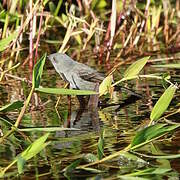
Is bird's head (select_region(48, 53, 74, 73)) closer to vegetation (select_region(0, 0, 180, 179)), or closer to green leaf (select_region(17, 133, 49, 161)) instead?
vegetation (select_region(0, 0, 180, 179))

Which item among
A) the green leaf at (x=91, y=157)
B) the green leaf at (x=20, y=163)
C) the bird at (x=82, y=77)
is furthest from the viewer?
the bird at (x=82, y=77)

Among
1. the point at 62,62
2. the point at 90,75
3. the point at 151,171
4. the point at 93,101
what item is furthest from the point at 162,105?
the point at 62,62

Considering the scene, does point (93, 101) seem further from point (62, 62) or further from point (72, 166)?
point (72, 166)

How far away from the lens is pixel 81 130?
278 centimetres

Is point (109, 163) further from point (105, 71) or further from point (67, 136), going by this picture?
point (105, 71)

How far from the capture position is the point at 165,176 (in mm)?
2096

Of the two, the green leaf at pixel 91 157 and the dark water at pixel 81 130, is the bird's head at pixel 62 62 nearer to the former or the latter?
the dark water at pixel 81 130

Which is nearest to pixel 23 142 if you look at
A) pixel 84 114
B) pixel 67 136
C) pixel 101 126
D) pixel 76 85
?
pixel 67 136

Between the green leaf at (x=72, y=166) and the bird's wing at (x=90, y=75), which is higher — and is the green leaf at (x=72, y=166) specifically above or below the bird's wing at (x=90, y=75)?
below

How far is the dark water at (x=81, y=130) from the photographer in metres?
2.21

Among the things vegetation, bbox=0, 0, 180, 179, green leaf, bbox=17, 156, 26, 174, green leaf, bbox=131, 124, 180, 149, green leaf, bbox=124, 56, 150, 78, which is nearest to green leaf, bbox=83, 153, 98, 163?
vegetation, bbox=0, 0, 180, 179

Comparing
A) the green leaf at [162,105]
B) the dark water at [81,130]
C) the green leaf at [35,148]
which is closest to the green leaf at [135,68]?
the dark water at [81,130]

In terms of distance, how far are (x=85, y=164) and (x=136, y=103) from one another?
3.81 ft

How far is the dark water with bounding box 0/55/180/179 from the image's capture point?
2205mm
